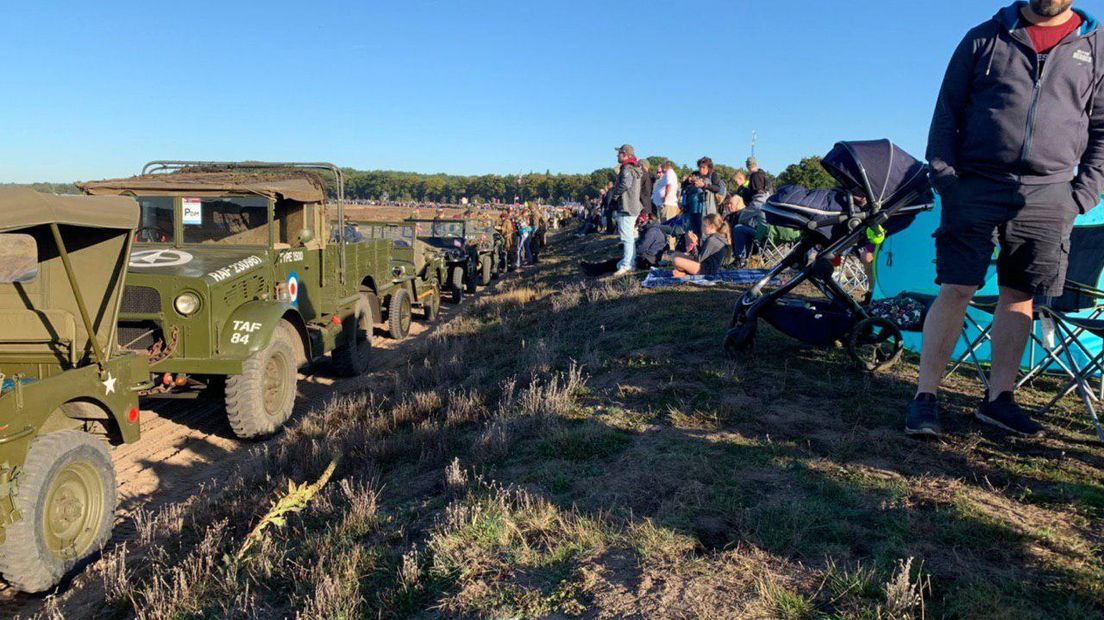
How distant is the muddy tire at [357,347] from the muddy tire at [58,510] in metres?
4.43

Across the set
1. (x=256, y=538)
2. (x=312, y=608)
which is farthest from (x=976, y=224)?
(x=256, y=538)

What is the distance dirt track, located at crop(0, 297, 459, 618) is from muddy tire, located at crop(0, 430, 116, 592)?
16 centimetres

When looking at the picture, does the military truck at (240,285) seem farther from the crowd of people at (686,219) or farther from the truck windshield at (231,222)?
the crowd of people at (686,219)

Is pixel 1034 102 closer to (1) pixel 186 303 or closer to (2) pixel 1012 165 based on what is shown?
(2) pixel 1012 165

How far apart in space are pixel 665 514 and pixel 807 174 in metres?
36.0

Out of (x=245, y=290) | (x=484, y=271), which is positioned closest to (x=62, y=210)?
(x=245, y=290)

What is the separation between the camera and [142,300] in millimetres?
5984

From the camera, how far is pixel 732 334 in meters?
5.58

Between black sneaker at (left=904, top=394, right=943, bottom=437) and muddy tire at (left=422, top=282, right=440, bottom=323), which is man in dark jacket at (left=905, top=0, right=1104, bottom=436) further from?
muddy tire at (left=422, top=282, right=440, bottom=323)

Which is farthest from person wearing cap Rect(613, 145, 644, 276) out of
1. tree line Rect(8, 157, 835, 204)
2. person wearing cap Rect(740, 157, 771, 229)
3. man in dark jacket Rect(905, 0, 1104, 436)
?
tree line Rect(8, 157, 835, 204)

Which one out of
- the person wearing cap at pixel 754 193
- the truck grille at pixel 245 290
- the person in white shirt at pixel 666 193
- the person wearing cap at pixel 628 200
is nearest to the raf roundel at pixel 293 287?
the truck grille at pixel 245 290

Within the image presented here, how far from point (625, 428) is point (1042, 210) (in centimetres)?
241

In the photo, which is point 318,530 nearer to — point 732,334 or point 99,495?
point 99,495

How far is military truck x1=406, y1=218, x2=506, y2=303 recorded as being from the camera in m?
16.0
